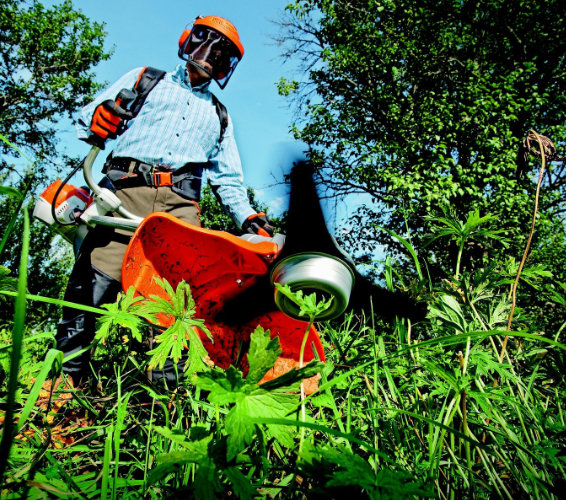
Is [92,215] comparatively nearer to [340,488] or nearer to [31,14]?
[340,488]

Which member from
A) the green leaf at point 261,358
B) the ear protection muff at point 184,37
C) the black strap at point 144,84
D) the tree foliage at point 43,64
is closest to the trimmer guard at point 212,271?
the green leaf at point 261,358

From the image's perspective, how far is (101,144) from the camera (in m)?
1.92

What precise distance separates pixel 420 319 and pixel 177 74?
2.52 m

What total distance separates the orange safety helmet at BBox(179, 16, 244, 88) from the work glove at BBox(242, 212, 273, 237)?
125 centimetres

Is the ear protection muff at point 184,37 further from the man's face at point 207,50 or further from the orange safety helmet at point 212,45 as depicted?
the man's face at point 207,50

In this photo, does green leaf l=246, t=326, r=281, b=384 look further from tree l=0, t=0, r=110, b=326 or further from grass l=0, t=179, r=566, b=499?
tree l=0, t=0, r=110, b=326

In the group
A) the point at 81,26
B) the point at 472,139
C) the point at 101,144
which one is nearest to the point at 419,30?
the point at 472,139

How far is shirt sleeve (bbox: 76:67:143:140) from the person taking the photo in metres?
2.06

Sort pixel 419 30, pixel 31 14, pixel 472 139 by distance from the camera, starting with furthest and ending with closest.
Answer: pixel 31 14 < pixel 419 30 < pixel 472 139

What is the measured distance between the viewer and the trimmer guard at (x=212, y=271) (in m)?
1.17

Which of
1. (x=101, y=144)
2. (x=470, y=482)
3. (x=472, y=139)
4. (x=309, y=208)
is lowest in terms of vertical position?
(x=470, y=482)

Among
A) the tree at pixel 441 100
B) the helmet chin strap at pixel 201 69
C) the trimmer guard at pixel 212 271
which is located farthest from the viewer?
the tree at pixel 441 100

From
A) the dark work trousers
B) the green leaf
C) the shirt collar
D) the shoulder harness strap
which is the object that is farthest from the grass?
the shirt collar

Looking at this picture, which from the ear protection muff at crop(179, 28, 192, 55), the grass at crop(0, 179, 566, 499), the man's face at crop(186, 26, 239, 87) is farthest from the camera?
the ear protection muff at crop(179, 28, 192, 55)
